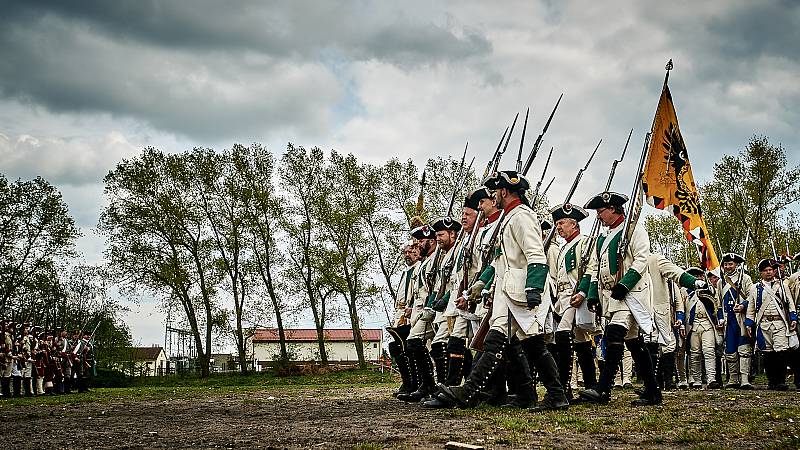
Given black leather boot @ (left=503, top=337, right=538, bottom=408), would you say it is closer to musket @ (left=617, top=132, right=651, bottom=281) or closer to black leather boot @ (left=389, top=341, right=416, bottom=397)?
musket @ (left=617, top=132, right=651, bottom=281)

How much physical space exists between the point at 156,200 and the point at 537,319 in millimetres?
33976

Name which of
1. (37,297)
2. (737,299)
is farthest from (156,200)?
(737,299)

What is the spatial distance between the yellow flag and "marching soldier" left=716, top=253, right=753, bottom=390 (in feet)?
7.36

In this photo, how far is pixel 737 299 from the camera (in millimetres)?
14023

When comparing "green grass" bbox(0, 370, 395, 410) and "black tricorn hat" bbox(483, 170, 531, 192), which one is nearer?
"black tricorn hat" bbox(483, 170, 531, 192)

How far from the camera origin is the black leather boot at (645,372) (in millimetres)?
8766

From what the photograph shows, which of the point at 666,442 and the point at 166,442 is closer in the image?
the point at 666,442

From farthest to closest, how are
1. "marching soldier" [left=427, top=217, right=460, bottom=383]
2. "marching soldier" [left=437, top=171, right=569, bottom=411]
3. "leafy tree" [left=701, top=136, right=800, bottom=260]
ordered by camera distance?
"leafy tree" [left=701, top=136, right=800, bottom=260], "marching soldier" [left=427, top=217, right=460, bottom=383], "marching soldier" [left=437, top=171, right=569, bottom=411]

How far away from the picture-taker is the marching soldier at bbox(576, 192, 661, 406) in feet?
28.6

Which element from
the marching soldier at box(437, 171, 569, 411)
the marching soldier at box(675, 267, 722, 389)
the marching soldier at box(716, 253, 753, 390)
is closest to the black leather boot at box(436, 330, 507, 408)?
the marching soldier at box(437, 171, 569, 411)

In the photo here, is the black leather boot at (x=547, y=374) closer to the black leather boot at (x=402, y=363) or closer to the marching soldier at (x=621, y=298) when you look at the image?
the marching soldier at (x=621, y=298)

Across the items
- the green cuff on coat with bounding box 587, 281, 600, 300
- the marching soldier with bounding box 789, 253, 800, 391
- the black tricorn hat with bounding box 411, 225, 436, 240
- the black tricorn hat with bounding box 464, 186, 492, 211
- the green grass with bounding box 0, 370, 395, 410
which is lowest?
the green grass with bounding box 0, 370, 395, 410

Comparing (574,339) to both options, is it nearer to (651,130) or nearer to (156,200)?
(651,130)

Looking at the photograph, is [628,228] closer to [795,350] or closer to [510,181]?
[510,181]
